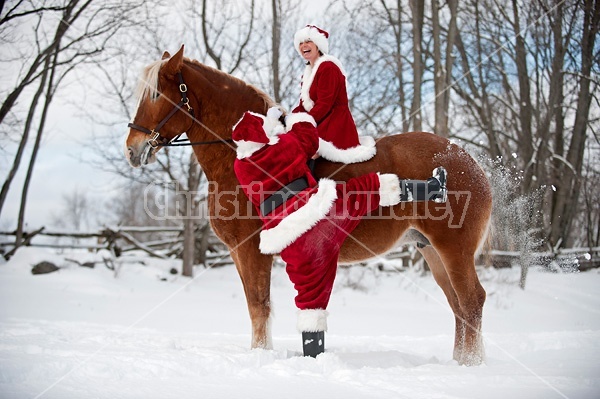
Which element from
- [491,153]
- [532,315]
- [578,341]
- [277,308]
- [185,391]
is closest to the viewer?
[185,391]

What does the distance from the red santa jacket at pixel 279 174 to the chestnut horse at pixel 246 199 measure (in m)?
0.39

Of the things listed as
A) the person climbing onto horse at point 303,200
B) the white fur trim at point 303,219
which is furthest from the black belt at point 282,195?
the white fur trim at point 303,219

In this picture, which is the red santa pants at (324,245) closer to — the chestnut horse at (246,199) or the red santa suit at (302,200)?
the red santa suit at (302,200)

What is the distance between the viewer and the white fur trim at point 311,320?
11.4 ft

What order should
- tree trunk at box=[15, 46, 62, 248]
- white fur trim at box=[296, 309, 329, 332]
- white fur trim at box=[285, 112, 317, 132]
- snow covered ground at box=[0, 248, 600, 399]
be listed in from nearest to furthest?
snow covered ground at box=[0, 248, 600, 399], white fur trim at box=[296, 309, 329, 332], white fur trim at box=[285, 112, 317, 132], tree trunk at box=[15, 46, 62, 248]

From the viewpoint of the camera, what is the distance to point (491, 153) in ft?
52.5

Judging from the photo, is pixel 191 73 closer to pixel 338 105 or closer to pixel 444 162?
pixel 338 105

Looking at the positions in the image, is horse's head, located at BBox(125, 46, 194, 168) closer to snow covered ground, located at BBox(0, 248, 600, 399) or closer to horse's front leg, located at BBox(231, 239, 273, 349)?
horse's front leg, located at BBox(231, 239, 273, 349)

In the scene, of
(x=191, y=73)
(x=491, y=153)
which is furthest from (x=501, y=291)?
(x=191, y=73)

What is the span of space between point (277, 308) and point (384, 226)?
5763mm

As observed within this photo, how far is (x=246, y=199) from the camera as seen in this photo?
4008 mm

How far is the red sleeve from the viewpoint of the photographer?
3.86 metres

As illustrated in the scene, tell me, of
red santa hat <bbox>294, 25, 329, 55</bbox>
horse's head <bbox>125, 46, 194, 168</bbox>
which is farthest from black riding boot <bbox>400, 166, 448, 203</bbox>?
horse's head <bbox>125, 46, 194, 168</bbox>

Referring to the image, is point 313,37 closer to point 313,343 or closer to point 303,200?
point 303,200
